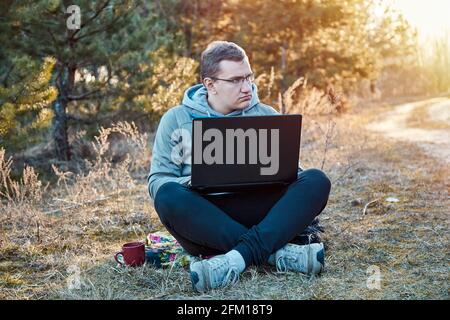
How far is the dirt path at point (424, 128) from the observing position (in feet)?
19.2

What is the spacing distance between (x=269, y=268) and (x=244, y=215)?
10.1 inches

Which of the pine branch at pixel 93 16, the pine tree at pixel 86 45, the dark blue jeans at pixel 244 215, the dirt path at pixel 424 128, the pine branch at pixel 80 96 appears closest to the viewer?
the dark blue jeans at pixel 244 215

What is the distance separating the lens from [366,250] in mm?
2543

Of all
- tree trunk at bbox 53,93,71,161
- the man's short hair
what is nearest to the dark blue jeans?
the man's short hair

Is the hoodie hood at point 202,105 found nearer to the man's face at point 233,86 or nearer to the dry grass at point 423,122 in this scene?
the man's face at point 233,86

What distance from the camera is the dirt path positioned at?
19.2 feet

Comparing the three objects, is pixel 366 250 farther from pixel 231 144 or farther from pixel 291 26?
pixel 291 26

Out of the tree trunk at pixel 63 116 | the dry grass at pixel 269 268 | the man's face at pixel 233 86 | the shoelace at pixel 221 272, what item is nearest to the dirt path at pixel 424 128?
the dry grass at pixel 269 268

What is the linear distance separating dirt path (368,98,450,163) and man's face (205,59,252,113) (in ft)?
10.3

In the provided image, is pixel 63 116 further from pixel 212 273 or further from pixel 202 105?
pixel 212 273

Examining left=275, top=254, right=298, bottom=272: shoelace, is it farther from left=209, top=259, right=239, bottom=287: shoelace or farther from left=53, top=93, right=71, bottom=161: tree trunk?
left=53, top=93, right=71, bottom=161: tree trunk

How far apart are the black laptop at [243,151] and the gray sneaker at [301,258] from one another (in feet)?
0.98

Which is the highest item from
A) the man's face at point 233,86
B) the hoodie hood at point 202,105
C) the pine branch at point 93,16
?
the pine branch at point 93,16

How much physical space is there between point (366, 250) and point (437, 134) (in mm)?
4982
